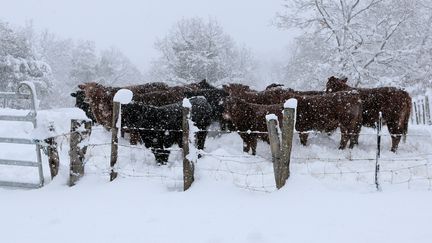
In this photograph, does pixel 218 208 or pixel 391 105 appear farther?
pixel 391 105

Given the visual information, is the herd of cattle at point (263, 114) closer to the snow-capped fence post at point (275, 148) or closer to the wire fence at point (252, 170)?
the wire fence at point (252, 170)

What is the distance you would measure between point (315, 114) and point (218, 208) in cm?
473

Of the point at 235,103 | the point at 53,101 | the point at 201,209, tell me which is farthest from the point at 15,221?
the point at 53,101

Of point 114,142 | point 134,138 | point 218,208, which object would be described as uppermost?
point 114,142

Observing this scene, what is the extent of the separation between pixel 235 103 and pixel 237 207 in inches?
161

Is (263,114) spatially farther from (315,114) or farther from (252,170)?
(252,170)

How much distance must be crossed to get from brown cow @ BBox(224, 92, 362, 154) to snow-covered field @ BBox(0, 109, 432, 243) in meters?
2.03

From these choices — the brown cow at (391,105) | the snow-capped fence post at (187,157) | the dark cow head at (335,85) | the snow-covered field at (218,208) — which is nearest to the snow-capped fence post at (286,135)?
the snow-covered field at (218,208)

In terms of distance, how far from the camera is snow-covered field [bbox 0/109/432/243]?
4355mm

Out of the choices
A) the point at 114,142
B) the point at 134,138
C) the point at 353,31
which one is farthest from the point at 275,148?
the point at 353,31

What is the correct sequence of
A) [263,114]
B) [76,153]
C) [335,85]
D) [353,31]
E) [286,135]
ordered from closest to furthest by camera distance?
[286,135] → [76,153] → [263,114] → [335,85] → [353,31]

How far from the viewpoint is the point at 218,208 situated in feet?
16.3

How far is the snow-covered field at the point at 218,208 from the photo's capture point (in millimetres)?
4355

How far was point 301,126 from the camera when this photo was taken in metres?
9.22
